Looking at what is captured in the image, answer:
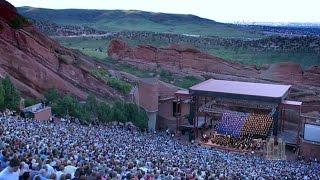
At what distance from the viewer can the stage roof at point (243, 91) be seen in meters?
42.5

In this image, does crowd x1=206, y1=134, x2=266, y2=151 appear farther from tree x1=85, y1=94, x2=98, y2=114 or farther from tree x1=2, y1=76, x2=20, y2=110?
tree x1=2, y1=76, x2=20, y2=110

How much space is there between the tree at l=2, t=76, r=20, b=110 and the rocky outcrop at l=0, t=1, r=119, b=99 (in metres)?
5.31

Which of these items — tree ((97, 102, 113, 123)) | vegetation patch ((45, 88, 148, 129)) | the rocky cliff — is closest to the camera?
vegetation patch ((45, 88, 148, 129))

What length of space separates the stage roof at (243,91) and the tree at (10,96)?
648 inches

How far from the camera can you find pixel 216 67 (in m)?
69.6

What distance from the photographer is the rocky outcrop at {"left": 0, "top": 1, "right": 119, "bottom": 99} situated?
43781mm

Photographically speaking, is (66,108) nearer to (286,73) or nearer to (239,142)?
(239,142)

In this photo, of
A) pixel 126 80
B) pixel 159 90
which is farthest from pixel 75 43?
pixel 159 90

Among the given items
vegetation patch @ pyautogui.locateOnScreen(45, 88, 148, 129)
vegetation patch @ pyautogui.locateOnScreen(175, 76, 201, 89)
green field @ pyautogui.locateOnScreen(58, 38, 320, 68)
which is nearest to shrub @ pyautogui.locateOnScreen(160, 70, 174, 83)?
vegetation patch @ pyautogui.locateOnScreen(175, 76, 201, 89)

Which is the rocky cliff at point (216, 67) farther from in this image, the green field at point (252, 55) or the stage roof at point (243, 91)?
the stage roof at point (243, 91)

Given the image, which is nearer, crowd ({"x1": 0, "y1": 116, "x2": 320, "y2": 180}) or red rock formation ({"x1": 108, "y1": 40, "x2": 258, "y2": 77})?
crowd ({"x1": 0, "y1": 116, "x2": 320, "y2": 180})

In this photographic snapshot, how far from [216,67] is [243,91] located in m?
25.3

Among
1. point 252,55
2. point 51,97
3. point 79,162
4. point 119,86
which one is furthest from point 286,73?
point 79,162

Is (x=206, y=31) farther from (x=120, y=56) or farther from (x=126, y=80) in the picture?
(x=126, y=80)
